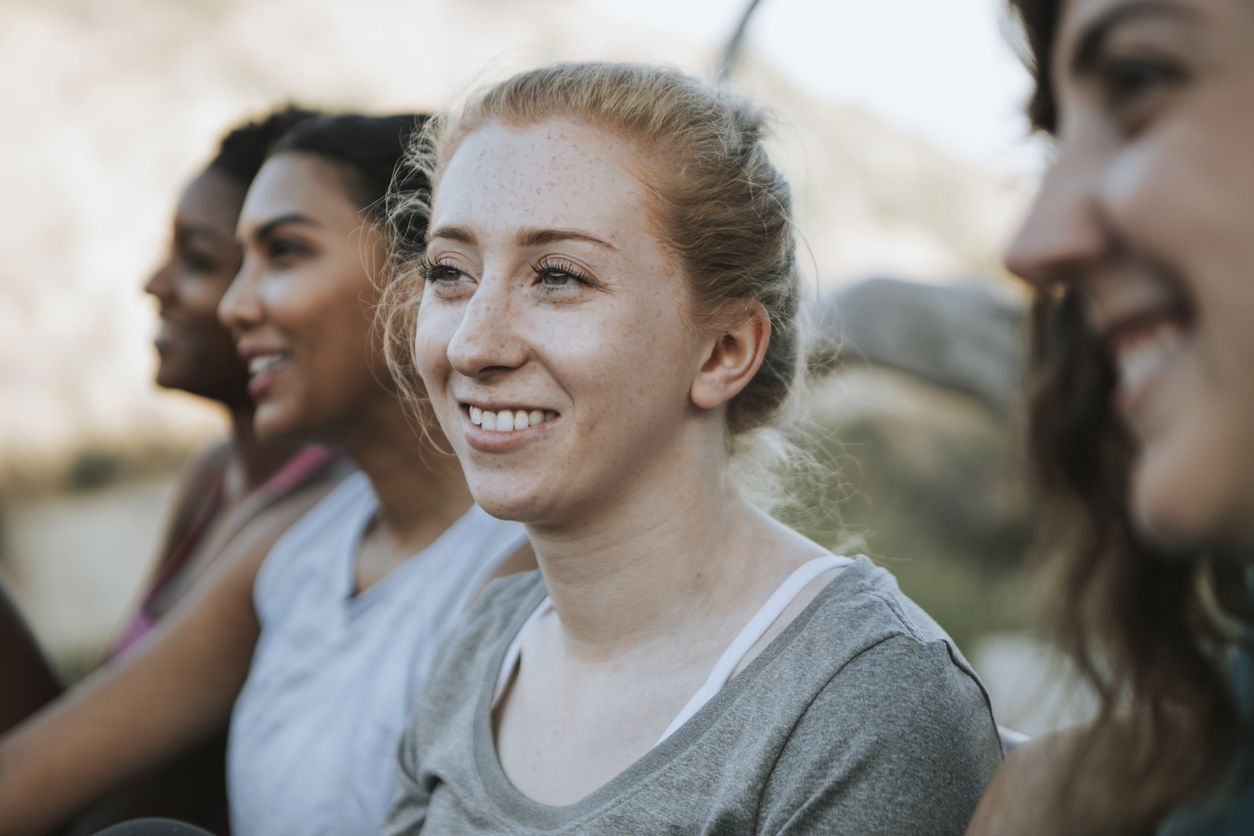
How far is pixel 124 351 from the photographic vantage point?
11.6 metres

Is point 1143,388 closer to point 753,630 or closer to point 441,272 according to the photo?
point 753,630

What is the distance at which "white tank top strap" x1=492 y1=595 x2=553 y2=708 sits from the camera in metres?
2.02

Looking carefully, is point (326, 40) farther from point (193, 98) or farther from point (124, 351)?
point (124, 351)

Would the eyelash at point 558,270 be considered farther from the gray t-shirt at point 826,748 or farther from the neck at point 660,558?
the gray t-shirt at point 826,748

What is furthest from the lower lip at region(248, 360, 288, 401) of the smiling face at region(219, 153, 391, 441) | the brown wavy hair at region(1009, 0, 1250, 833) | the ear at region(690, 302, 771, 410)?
the brown wavy hair at region(1009, 0, 1250, 833)

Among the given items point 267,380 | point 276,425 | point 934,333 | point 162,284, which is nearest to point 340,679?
point 276,425

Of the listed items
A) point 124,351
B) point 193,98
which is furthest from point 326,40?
point 124,351

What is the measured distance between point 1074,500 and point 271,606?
1.83 m

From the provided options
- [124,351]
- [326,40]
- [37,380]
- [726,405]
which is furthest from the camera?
[326,40]

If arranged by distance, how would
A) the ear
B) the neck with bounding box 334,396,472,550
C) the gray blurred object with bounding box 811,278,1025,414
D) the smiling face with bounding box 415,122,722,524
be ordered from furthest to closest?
the gray blurred object with bounding box 811,278,1025,414
the neck with bounding box 334,396,472,550
the ear
the smiling face with bounding box 415,122,722,524

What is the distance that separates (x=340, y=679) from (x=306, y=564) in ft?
1.19

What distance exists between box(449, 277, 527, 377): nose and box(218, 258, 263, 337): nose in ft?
3.47

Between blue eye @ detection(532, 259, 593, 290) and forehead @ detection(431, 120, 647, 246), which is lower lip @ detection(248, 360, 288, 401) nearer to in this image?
forehead @ detection(431, 120, 647, 246)

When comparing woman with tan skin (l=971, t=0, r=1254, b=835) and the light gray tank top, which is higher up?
woman with tan skin (l=971, t=0, r=1254, b=835)
